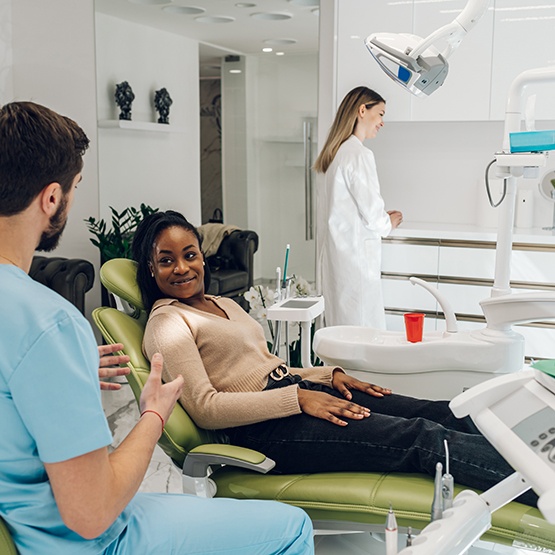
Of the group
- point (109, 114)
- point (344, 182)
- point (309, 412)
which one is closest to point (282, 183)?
Result: point (344, 182)

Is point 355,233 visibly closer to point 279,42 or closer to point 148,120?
point 279,42

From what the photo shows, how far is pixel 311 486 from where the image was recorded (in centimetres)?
197

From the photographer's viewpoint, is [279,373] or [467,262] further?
[467,262]

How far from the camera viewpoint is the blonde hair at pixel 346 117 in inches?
156

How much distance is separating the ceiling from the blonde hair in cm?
55

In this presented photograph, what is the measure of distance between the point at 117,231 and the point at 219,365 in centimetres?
285

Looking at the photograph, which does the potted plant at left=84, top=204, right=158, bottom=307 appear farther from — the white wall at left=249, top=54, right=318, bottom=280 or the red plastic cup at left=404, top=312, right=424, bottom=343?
the red plastic cup at left=404, top=312, right=424, bottom=343

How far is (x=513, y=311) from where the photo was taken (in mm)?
2318

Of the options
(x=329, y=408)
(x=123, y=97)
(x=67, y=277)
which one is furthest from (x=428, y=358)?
(x=123, y=97)

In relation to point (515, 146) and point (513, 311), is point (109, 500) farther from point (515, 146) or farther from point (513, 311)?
point (515, 146)

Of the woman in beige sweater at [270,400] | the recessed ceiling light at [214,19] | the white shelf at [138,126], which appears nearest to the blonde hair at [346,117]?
the recessed ceiling light at [214,19]

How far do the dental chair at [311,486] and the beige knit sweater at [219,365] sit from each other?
0.25ft

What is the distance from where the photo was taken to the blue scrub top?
116 centimetres

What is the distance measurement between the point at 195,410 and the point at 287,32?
2949mm
